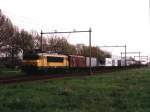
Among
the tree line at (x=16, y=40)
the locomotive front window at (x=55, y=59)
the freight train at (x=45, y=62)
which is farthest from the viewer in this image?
the tree line at (x=16, y=40)

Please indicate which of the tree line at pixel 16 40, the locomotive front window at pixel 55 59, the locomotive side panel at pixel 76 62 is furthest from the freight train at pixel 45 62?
the tree line at pixel 16 40

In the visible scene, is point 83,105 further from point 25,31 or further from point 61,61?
point 25,31

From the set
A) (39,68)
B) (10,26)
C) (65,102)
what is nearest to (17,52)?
(10,26)

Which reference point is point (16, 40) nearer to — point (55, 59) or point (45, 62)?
point (55, 59)

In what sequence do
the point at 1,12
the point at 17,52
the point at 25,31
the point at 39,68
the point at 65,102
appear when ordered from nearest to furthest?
the point at 65,102
the point at 39,68
the point at 1,12
the point at 17,52
the point at 25,31

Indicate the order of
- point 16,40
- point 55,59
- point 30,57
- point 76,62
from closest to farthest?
point 30,57 < point 55,59 < point 76,62 < point 16,40

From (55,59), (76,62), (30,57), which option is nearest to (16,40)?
(76,62)

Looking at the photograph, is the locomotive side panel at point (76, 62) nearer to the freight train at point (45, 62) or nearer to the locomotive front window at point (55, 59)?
the freight train at point (45, 62)

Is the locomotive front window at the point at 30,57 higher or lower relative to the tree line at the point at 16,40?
lower

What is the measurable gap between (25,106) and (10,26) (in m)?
57.3

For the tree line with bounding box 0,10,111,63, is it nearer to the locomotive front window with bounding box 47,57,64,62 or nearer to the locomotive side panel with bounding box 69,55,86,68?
the locomotive side panel with bounding box 69,55,86,68

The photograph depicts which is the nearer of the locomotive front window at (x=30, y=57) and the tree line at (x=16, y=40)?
the locomotive front window at (x=30, y=57)

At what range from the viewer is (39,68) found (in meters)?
44.4

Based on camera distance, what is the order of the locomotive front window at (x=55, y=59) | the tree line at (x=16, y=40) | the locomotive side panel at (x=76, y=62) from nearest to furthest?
the locomotive front window at (x=55, y=59) < the locomotive side panel at (x=76, y=62) < the tree line at (x=16, y=40)
